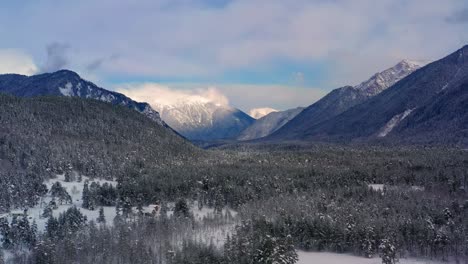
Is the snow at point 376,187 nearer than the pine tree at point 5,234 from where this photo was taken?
No

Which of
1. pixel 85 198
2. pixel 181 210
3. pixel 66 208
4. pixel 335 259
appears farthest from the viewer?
pixel 85 198

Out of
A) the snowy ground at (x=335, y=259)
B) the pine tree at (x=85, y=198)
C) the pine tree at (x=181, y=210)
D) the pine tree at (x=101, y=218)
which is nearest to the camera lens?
the snowy ground at (x=335, y=259)

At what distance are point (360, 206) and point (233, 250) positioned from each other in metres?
52.7

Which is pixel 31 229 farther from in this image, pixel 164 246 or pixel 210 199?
pixel 210 199

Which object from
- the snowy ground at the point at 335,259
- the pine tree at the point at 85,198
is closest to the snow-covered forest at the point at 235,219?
the pine tree at the point at 85,198

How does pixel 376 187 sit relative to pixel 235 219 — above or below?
above

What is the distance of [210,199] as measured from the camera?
170m

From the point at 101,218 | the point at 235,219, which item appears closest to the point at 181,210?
the point at 235,219

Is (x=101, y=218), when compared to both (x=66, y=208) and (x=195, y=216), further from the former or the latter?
(x=195, y=216)

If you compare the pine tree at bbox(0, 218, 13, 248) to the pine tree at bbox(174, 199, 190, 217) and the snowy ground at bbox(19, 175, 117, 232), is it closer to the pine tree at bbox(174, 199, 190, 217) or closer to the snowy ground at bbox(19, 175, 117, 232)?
the snowy ground at bbox(19, 175, 117, 232)

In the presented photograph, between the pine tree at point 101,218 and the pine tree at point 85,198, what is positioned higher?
the pine tree at point 85,198

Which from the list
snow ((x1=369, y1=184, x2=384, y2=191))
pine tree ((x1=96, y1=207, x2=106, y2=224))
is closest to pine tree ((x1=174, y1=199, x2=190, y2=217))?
pine tree ((x1=96, y1=207, x2=106, y2=224))

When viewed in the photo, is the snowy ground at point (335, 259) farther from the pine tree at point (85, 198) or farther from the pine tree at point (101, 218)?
the pine tree at point (85, 198)

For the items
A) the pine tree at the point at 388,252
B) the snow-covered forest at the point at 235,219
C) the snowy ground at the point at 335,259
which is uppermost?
the snow-covered forest at the point at 235,219
